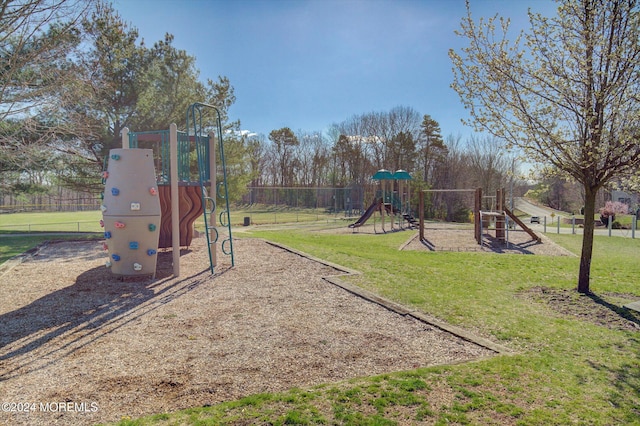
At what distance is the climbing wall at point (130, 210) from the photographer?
648 cm

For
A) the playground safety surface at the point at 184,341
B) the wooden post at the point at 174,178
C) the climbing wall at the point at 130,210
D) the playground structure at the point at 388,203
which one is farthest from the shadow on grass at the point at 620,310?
the playground structure at the point at 388,203

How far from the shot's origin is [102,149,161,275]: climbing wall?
6.48m

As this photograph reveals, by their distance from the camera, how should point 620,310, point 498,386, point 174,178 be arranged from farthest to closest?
point 174,178 < point 620,310 < point 498,386

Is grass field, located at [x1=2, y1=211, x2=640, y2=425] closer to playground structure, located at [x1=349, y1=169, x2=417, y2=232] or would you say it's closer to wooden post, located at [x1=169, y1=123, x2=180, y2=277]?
wooden post, located at [x1=169, y1=123, x2=180, y2=277]

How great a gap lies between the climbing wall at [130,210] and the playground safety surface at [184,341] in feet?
1.43

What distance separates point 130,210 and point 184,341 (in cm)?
317

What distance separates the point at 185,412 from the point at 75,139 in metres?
11.4

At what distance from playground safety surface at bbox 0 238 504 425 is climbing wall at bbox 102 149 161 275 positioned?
437 millimetres

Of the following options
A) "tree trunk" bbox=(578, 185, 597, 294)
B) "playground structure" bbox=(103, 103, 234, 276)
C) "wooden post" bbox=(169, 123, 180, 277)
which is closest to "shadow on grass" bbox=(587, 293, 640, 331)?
"tree trunk" bbox=(578, 185, 597, 294)

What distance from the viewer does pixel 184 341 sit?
160 inches

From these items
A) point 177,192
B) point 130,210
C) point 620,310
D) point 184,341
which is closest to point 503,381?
point 184,341

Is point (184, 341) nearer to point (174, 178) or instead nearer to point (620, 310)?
point (174, 178)

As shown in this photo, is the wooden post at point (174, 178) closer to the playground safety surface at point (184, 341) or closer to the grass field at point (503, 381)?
the playground safety surface at point (184, 341)

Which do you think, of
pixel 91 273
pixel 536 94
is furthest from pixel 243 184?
pixel 536 94
